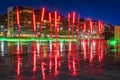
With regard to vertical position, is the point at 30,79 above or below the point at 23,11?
below

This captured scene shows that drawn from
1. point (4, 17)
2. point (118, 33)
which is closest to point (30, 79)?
point (118, 33)

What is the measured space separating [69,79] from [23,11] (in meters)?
135

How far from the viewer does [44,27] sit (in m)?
138

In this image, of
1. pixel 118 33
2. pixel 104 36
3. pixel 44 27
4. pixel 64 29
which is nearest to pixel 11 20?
pixel 44 27

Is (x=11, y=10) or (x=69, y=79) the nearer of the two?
(x=69, y=79)

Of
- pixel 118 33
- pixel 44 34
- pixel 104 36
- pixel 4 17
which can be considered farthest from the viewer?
pixel 4 17

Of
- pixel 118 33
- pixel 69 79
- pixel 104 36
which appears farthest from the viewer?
pixel 104 36

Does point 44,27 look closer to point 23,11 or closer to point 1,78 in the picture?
point 23,11

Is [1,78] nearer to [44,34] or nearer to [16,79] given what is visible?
[16,79]

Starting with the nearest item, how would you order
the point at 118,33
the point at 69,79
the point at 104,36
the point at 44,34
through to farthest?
the point at 69,79 < the point at 118,33 < the point at 104,36 < the point at 44,34

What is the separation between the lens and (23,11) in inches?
5591

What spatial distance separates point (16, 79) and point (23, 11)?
442 feet

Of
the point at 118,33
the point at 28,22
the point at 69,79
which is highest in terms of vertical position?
the point at 28,22

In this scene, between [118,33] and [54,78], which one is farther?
[118,33]
